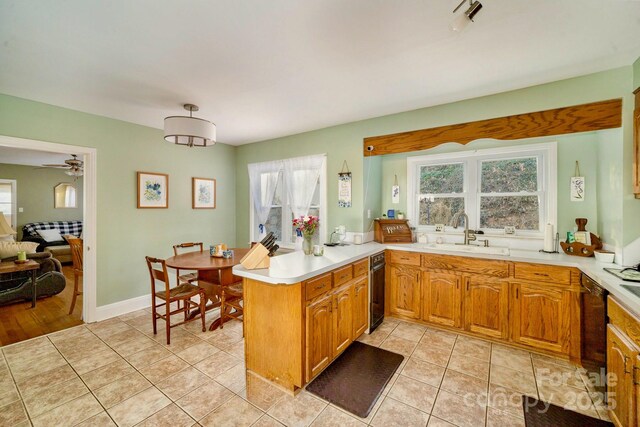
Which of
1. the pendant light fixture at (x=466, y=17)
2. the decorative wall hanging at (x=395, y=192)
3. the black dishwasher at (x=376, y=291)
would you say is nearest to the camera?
the pendant light fixture at (x=466, y=17)

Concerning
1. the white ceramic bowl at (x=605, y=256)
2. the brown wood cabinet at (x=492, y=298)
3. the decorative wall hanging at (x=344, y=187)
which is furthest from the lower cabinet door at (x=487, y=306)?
the decorative wall hanging at (x=344, y=187)

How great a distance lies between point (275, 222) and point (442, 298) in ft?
8.95

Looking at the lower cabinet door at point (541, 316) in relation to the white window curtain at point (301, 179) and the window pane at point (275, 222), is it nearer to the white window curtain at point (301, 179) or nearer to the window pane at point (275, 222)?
the white window curtain at point (301, 179)

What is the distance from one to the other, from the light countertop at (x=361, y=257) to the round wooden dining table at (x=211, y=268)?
2.54ft

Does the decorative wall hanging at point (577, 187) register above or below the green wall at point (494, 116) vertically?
below

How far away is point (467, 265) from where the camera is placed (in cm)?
272

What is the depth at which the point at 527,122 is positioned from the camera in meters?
2.54

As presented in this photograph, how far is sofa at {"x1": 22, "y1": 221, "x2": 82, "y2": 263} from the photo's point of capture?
20.0 feet

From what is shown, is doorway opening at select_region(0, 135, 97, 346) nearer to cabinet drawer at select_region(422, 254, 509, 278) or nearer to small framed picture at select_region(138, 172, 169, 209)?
small framed picture at select_region(138, 172, 169, 209)

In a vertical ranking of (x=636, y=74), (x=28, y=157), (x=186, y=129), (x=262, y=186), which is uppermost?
(x=28, y=157)

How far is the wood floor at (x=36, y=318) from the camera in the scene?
9.64 feet

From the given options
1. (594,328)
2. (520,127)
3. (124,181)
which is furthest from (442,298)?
(124,181)

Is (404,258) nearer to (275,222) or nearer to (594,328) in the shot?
(594,328)

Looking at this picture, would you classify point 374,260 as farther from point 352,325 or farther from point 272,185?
point 272,185
